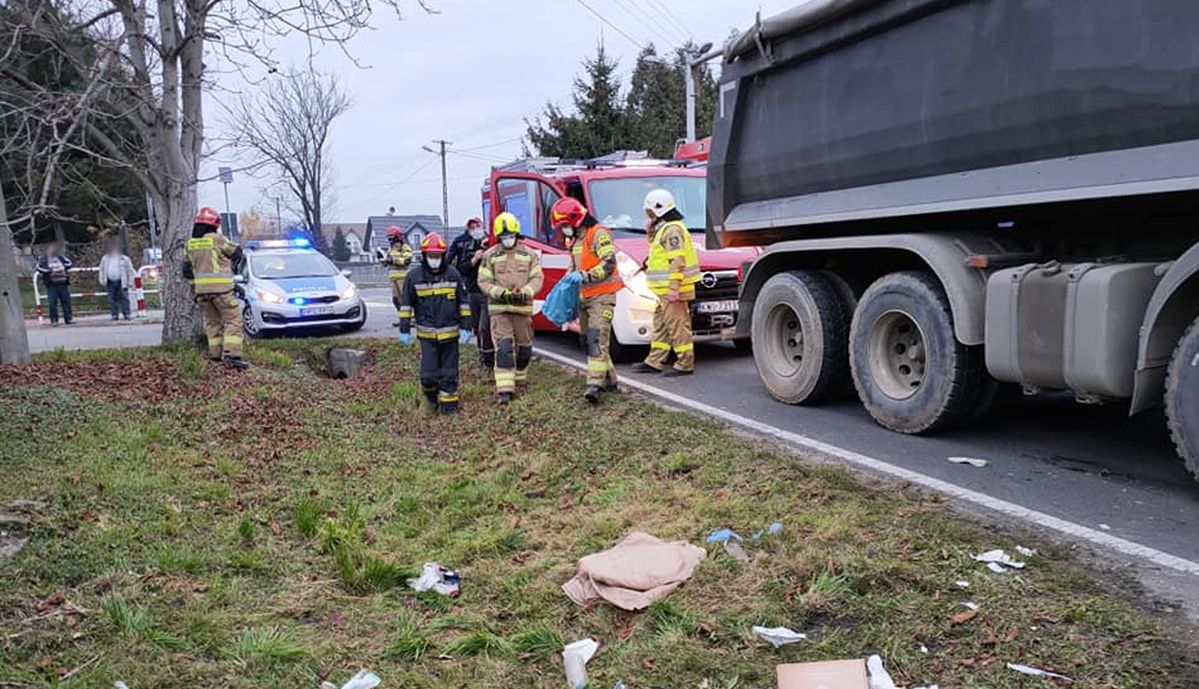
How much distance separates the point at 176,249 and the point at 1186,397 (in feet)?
31.3

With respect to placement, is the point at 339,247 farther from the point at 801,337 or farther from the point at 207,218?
the point at 801,337

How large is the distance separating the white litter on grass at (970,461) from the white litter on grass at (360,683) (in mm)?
3424

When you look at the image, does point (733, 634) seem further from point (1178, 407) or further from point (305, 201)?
point (305, 201)

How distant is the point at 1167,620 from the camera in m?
2.74

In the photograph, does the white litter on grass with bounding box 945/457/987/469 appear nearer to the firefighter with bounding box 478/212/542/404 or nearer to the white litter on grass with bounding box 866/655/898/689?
the white litter on grass with bounding box 866/655/898/689

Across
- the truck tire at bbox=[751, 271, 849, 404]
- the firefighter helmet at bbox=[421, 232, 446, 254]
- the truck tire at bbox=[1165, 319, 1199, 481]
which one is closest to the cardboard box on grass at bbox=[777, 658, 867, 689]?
the truck tire at bbox=[1165, 319, 1199, 481]

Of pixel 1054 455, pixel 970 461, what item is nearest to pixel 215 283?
pixel 970 461

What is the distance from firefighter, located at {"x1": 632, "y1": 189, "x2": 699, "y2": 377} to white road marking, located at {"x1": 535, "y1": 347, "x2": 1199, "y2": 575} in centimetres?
106

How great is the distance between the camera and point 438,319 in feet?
23.9

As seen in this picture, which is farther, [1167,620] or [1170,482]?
[1170,482]

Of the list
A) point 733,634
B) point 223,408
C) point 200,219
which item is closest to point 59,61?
point 200,219

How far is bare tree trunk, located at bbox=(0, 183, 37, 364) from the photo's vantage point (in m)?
7.77

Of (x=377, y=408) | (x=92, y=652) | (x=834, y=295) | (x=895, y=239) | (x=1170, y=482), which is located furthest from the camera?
(x=377, y=408)

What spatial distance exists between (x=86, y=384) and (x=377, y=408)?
8.49ft
